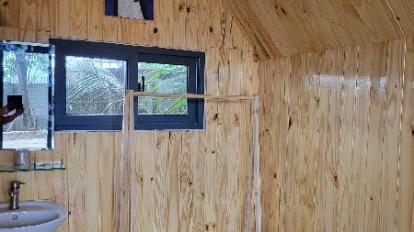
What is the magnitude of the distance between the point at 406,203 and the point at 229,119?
3.78ft

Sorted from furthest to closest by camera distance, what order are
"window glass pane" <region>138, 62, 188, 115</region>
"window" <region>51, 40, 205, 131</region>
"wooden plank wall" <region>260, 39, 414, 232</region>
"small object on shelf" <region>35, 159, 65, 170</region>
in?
"window glass pane" <region>138, 62, 188, 115</region> → "window" <region>51, 40, 205, 131</region> → "small object on shelf" <region>35, 159, 65, 170</region> → "wooden plank wall" <region>260, 39, 414, 232</region>

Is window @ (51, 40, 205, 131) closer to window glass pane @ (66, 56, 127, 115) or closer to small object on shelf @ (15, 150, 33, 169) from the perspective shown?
window glass pane @ (66, 56, 127, 115)

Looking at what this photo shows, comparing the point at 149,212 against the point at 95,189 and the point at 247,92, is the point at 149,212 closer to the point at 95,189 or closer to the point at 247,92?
the point at 95,189

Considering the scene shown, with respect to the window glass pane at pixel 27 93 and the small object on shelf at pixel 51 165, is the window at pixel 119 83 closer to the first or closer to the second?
the window glass pane at pixel 27 93

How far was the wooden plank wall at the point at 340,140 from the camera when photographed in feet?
5.82

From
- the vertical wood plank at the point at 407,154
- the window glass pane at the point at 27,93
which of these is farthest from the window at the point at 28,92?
the vertical wood plank at the point at 407,154

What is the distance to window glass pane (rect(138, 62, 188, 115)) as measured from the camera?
2.28 m

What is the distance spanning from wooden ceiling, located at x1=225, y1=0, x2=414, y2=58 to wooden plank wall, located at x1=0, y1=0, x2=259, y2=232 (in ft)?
0.54

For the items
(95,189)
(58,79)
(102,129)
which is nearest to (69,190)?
(95,189)

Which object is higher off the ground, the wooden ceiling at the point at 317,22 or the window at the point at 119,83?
the wooden ceiling at the point at 317,22

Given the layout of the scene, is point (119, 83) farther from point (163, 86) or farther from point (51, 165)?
point (51, 165)

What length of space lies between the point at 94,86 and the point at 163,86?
0.43 meters

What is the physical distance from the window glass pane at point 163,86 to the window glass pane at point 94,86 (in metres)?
0.14

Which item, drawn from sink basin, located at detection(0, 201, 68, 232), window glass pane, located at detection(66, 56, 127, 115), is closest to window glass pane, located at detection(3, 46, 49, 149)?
window glass pane, located at detection(66, 56, 127, 115)
